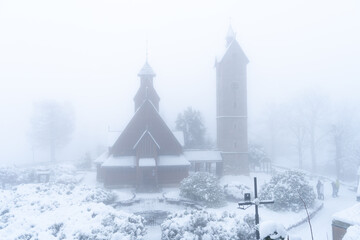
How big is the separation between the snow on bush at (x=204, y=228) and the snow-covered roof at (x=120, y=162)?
18391mm

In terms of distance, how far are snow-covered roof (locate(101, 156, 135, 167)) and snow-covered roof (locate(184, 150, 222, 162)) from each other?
7447mm

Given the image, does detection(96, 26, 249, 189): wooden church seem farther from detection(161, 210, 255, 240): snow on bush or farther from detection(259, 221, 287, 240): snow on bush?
detection(259, 221, 287, 240): snow on bush

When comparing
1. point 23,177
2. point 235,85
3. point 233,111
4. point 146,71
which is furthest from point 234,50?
point 23,177

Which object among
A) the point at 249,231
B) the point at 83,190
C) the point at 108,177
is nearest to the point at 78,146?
the point at 108,177

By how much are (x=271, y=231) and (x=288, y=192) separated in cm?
1928

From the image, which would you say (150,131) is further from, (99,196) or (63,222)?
(63,222)

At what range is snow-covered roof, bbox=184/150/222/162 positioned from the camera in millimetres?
36419

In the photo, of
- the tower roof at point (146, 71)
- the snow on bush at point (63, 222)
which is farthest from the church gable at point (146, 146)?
the snow on bush at point (63, 222)

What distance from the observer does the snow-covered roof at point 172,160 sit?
3219 centimetres

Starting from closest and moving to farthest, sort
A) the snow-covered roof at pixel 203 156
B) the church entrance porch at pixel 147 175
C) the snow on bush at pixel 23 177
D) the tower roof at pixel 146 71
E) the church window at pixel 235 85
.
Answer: the church entrance porch at pixel 147 175, the snow on bush at pixel 23 177, the snow-covered roof at pixel 203 156, the church window at pixel 235 85, the tower roof at pixel 146 71

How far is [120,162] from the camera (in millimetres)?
31984

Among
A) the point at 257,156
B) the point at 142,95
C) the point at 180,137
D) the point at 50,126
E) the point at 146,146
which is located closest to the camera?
the point at 146,146

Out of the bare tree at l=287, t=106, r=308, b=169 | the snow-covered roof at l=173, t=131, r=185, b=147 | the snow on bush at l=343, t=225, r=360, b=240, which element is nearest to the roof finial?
the snow-covered roof at l=173, t=131, r=185, b=147

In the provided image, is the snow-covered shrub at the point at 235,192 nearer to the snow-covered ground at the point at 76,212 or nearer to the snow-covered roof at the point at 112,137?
the snow-covered ground at the point at 76,212
